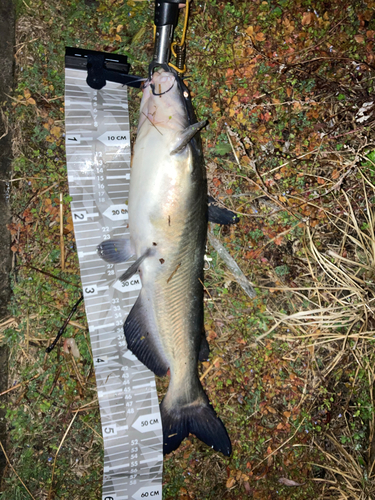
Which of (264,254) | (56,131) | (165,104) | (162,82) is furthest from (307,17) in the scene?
(56,131)

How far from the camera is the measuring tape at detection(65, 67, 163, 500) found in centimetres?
319

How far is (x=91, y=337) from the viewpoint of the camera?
320 cm

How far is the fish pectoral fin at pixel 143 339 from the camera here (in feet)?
9.72

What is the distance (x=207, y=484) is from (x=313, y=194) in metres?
3.37

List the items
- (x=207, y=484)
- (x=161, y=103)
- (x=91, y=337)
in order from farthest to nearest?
(x=207, y=484) < (x=91, y=337) < (x=161, y=103)

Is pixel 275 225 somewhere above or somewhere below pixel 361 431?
above

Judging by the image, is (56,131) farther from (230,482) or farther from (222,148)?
(230,482)

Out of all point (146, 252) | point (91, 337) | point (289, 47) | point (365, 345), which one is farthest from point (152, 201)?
point (365, 345)

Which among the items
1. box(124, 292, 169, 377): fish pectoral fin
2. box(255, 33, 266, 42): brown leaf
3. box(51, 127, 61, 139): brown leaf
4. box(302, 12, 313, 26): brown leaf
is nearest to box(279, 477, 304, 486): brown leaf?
box(124, 292, 169, 377): fish pectoral fin

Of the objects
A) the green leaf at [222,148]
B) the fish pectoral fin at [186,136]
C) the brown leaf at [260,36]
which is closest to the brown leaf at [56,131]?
the fish pectoral fin at [186,136]

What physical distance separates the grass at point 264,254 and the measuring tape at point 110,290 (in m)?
0.21

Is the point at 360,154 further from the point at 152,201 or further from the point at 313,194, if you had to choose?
the point at 152,201

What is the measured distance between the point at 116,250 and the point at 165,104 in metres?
1.35

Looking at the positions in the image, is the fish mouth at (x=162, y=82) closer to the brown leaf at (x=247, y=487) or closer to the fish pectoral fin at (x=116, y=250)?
the fish pectoral fin at (x=116, y=250)
